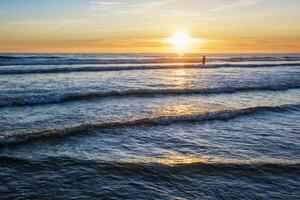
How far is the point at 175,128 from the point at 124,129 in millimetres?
1633

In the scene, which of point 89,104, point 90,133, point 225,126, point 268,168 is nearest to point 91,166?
point 90,133

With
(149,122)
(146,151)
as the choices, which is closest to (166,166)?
(146,151)

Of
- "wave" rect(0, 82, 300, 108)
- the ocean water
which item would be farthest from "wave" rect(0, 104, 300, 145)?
"wave" rect(0, 82, 300, 108)

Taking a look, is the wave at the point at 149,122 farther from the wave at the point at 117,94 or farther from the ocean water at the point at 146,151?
the wave at the point at 117,94

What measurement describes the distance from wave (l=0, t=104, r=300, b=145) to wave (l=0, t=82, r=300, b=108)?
5310mm

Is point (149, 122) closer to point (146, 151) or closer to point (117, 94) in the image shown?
point (146, 151)

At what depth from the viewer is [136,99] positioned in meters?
16.1

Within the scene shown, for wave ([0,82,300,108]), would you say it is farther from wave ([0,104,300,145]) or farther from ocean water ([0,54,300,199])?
wave ([0,104,300,145])

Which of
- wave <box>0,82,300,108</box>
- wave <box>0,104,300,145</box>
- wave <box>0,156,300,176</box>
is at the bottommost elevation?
wave <box>0,156,300,176</box>

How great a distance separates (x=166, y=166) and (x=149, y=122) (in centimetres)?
401

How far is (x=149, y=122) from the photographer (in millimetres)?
10922

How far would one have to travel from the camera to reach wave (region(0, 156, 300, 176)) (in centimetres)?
674

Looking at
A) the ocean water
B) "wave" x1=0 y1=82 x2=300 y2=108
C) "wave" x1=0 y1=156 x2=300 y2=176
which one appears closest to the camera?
the ocean water

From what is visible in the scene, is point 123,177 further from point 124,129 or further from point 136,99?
point 136,99
